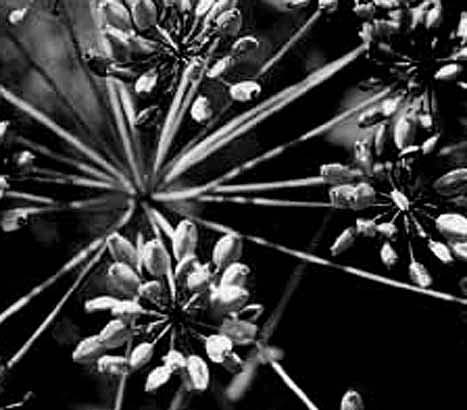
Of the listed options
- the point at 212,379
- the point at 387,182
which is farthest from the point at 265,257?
the point at 387,182

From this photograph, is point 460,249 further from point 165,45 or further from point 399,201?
point 165,45

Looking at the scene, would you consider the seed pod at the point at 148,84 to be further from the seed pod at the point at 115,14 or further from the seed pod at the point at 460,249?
the seed pod at the point at 460,249

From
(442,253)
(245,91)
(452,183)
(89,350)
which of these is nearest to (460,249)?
(442,253)

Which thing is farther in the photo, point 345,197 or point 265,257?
point 265,257

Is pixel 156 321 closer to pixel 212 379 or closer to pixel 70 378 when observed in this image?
pixel 212 379

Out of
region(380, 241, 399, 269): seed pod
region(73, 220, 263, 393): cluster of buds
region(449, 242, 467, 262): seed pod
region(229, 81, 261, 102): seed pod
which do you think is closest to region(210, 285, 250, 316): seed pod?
region(73, 220, 263, 393): cluster of buds

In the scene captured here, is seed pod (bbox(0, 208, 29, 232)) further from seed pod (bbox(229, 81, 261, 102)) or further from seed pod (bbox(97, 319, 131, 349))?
seed pod (bbox(229, 81, 261, 102))
